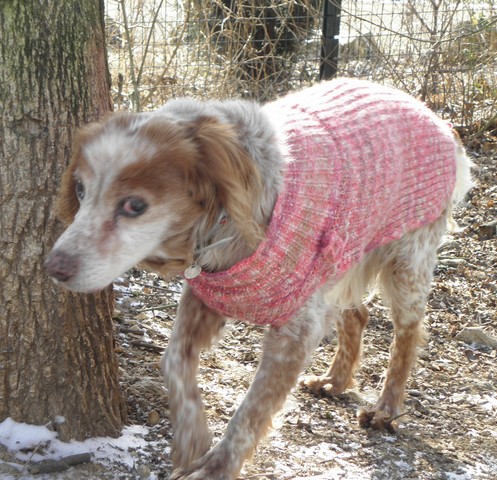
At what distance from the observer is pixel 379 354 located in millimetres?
4762

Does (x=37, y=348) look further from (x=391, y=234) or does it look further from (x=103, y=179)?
(x=391, y=234)

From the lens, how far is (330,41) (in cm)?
823

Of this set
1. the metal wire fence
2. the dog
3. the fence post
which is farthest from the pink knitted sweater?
the fence post

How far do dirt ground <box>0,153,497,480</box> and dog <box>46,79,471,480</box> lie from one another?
18.5 inches

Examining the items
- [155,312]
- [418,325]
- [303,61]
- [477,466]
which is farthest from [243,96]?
→ [477,466]

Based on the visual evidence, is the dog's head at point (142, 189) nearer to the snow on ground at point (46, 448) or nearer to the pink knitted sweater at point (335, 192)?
the pink knitted sweater at point (335, 192)

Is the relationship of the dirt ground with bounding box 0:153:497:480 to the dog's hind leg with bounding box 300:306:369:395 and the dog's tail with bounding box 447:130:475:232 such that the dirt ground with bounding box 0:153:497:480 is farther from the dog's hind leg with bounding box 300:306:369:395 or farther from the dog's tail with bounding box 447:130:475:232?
the dog's tail with bounding box 447:130:475:232

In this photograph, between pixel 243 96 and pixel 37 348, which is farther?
pixel 243 96

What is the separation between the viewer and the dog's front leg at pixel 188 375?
316cm

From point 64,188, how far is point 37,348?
671 mm

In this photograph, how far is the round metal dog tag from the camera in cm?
299

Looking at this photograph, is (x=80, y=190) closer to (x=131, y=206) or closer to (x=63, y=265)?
(x=131, y=206)

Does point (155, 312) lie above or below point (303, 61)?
below

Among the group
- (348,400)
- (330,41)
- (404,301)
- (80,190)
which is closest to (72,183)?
(80,190)
